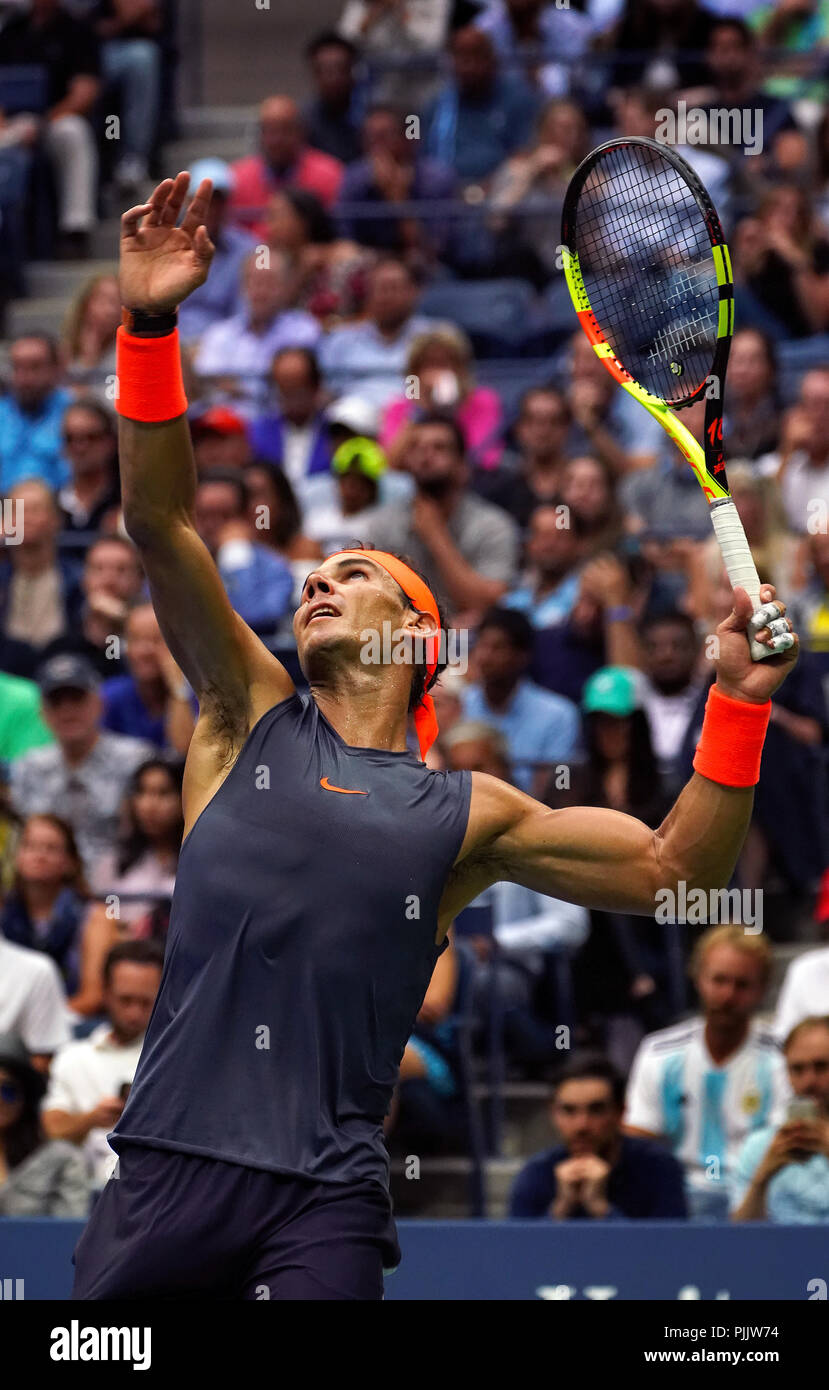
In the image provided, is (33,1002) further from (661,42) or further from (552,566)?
(661,42)

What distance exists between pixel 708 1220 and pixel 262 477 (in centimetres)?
370

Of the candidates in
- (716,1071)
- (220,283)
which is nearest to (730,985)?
(716,1071)

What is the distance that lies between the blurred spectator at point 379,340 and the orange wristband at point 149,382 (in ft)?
19.8

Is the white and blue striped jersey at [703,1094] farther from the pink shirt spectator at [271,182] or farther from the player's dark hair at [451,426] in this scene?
the pink shirt spectator at [271,182]

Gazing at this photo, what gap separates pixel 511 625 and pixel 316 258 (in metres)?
3.48

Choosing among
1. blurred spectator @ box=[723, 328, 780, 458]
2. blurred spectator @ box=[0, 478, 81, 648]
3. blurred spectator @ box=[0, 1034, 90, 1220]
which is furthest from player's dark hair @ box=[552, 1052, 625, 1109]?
blurred spectator @ box=[0, 478, 81, 648]

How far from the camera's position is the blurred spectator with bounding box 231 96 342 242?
10984 mm

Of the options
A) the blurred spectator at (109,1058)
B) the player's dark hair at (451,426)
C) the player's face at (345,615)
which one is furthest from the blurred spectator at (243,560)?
the player's face at (345,615)

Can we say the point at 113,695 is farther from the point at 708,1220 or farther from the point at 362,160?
the point at 362,160

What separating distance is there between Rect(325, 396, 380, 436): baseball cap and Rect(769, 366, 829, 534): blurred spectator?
5.81 ft

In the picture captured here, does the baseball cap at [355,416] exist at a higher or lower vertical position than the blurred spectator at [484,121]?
lower

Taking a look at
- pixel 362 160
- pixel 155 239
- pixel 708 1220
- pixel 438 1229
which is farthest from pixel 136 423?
pixel 362 160

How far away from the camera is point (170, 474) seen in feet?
11.1

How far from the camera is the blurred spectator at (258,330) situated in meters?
9.86
